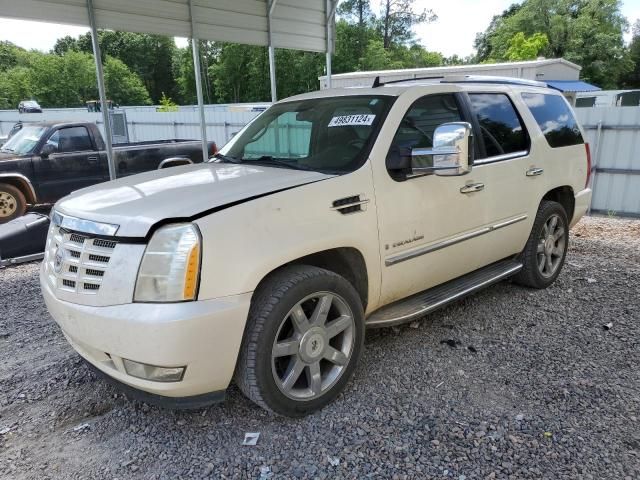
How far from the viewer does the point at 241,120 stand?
563 inches

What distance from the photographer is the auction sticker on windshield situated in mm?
3436

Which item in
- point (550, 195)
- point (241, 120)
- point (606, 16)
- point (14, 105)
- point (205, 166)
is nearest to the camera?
point (205, 166)

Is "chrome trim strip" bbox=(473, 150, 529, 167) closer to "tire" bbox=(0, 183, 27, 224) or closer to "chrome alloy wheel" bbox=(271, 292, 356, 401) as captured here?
"chrome alloy wheel" bbox=(271, 292, 356, 401)

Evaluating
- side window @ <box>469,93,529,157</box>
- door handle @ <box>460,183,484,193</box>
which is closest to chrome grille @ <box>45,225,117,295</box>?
door handle @ <box>460,183,484,193</box>

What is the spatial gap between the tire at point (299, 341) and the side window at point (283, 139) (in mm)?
1114

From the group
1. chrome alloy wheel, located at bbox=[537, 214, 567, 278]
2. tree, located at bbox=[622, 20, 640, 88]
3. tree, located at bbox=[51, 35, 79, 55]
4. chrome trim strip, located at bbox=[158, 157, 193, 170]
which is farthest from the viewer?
tree, located at bbox=[51, 35, 79, 55]

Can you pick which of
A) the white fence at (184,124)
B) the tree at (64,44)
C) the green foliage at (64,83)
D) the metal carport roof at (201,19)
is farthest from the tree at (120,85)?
the metal carport roof at (201,19)

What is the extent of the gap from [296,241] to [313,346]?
65 centimetres

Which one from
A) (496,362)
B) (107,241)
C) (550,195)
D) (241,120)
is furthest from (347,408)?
(241,120)

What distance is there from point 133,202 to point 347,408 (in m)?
1.76

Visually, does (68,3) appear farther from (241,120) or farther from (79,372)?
(241,120)

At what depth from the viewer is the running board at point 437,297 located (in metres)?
3.34

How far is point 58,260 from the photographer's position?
280 centimetres

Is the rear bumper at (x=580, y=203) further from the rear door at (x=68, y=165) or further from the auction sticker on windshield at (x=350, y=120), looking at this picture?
the rear door at (x=68, y=165)
